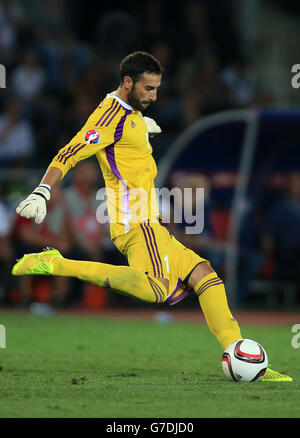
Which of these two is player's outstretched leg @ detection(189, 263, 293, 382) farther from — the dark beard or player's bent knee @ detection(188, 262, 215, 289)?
the dark beard

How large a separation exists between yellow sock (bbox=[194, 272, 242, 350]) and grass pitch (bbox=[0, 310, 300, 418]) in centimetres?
32

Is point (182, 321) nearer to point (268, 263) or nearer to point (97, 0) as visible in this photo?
point (268, 263)

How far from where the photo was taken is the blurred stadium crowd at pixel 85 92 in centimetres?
1391

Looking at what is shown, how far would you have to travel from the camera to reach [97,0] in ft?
63.4

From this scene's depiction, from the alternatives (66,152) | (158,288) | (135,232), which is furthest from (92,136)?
(158,288)

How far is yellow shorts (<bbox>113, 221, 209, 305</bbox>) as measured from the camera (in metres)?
6.89

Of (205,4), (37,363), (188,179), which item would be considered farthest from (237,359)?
(205,4)

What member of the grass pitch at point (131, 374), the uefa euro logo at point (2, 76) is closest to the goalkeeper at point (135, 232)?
the grass pitch at point (131, 374)

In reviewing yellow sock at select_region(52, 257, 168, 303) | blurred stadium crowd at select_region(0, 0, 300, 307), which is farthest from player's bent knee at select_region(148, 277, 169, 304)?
blurred stadium crowd at select_region(0, 0, 300, 307)

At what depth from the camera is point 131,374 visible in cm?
707

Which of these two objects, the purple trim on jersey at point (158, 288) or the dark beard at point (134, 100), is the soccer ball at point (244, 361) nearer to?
the purple trim on jersey at point (158, 288)

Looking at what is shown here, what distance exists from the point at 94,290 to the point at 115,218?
7.03 metres

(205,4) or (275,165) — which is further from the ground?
(205,4)

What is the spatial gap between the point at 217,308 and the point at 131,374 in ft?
2.68
